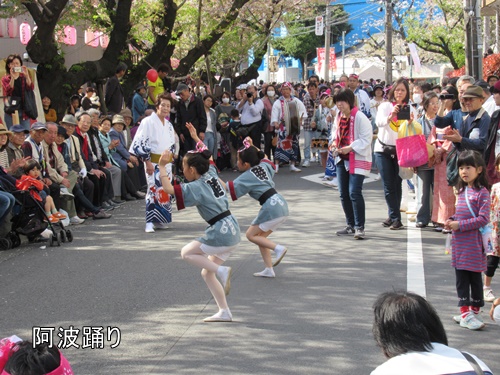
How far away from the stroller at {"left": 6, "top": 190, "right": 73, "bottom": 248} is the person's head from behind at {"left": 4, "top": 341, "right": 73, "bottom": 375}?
272 inches

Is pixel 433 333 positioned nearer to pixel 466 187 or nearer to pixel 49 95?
pixel 466 187

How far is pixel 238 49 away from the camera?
2961 centimetres

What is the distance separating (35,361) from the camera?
119 inches

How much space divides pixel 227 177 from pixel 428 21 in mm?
26605

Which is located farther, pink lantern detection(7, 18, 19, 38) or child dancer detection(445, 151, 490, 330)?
pink lantern detection(7, 18, 19, 38)

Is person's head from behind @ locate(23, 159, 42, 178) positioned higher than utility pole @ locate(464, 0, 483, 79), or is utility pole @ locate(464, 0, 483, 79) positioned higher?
utility pole @ locate(464, 0, 483, 79)

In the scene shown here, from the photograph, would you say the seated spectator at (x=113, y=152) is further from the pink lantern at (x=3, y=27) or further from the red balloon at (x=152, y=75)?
the pink lantern at (x=3, y=27)

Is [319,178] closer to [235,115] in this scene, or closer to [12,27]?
[235,115]

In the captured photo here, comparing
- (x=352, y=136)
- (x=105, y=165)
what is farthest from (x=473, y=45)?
(x=105, y=165)

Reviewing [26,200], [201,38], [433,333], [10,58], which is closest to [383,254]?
[26,200]

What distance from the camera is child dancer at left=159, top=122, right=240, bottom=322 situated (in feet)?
21.6

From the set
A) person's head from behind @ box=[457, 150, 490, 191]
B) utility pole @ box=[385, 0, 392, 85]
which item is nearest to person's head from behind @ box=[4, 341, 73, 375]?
person's head from behind @ box=[457, 150, 490, 191]

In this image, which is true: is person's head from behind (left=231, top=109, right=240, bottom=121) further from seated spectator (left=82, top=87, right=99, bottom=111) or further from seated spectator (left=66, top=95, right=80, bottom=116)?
seated spectator (left=66, top=95, right=80, bottom=116)

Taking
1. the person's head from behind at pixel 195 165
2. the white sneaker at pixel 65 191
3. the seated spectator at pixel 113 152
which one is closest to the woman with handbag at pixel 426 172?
the person's head from behind at pixel 195 165
